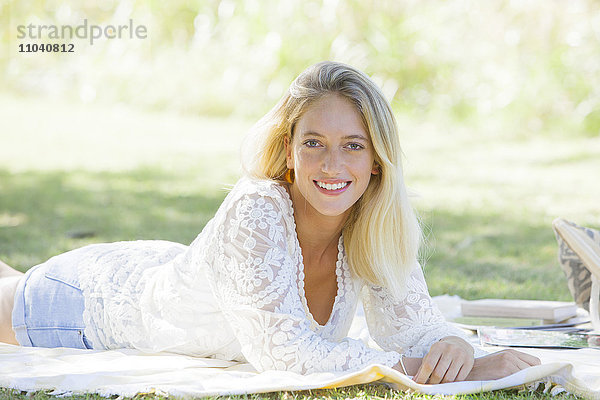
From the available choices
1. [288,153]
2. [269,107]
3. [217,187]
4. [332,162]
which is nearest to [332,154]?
[332,162]

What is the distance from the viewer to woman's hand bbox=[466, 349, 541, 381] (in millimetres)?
2977

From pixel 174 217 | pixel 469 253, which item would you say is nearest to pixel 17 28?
pixel 174 217

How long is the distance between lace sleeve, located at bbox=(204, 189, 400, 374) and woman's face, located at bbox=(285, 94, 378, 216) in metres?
0.17

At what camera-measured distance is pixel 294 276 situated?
3.07m

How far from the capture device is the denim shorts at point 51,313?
3.53m

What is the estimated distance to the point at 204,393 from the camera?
2.81m

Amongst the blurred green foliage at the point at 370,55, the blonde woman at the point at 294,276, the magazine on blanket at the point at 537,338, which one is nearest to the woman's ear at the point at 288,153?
the blonde woman at the point at 294,276

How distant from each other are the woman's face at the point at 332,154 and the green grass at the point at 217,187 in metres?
0.67

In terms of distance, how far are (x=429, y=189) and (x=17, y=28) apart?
813cm

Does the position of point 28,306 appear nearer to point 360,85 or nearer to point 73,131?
point 360,85

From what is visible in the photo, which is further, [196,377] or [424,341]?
[424,341]

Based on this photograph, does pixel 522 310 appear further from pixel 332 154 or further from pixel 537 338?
pixel 332 154

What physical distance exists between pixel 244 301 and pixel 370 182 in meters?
0.68

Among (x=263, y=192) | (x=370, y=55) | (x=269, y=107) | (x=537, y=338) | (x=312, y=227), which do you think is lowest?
(x=537, y=338)
